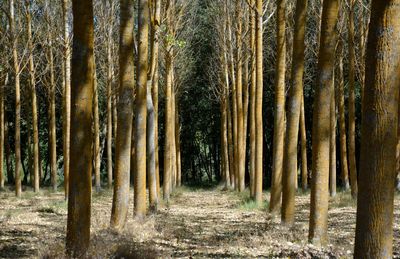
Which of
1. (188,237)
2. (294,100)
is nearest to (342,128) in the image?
(294,100)

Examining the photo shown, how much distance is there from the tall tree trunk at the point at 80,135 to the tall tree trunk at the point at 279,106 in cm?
601

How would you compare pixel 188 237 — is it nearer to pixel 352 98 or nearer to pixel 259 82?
pixel 259 82

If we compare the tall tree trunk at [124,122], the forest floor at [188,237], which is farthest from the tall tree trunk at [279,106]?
the tall tree trunk at [124,122]

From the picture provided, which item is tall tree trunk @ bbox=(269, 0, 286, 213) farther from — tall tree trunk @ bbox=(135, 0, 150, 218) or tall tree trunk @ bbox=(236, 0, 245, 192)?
tall tree trunk @ bbox=(236, 0, 245, 192)

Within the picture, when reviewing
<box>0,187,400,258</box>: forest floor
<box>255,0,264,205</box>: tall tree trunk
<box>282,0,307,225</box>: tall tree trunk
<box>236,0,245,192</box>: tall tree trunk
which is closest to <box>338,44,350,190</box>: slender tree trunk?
<box>236,0,245,192</box>: tall tree trunk

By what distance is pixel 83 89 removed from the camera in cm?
611

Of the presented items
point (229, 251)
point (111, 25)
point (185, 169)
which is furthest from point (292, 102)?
point (185, 169)

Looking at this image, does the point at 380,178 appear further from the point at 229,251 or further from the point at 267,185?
the point at 267,185

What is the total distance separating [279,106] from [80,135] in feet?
21.0

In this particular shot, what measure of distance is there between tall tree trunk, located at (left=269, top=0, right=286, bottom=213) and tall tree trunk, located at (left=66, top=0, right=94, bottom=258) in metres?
6.01

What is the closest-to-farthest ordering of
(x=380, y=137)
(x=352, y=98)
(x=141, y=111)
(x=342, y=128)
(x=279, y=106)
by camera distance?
(x=380, y=137)
(x=141, y=111)
(x=279, y=106)
(x=352, y=98)
(x=342, y=128)

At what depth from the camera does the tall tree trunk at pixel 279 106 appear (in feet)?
36.9

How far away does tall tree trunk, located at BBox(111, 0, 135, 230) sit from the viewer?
900 cm

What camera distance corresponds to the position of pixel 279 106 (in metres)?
11.5
